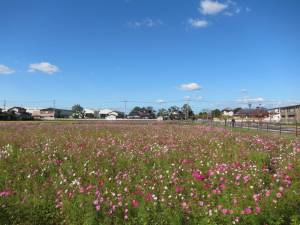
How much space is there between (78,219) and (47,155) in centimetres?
555

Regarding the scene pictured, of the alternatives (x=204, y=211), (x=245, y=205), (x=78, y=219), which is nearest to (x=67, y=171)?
(x=78, y=219)

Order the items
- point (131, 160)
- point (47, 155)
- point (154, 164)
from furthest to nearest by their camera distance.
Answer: point (47, 155) < point (131, 160) < point (154, 164)

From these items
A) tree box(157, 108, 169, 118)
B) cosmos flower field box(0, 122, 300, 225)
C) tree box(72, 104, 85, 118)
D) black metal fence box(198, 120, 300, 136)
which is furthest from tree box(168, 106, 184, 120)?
cosmos flower field box(0, 122, 300, 225)

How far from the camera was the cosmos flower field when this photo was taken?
19.2 feet

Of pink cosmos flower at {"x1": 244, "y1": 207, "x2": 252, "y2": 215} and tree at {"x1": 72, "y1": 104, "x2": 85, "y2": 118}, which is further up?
tree at {"x1": 72, "y1": 104, "x2": 85, "y2": 118}

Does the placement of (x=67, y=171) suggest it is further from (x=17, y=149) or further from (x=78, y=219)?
(x=17, y=149)

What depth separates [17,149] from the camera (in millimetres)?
12359

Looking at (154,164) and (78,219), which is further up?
(154,164)

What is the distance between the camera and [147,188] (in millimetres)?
7348

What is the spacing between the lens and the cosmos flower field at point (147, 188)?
230 inches

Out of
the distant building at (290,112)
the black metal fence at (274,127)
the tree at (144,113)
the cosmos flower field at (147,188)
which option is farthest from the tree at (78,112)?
the cosmos flower field at (147,188)

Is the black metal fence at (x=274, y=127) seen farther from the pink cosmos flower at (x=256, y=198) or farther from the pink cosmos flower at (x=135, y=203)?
the pink cosmos flower at (x=135, y=203)

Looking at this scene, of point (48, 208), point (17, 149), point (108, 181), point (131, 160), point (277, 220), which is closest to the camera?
point (277, 220)

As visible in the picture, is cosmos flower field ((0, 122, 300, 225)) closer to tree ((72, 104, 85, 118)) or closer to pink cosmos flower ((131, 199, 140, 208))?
pink cosmos flower ((131, 199, 140, 208))
